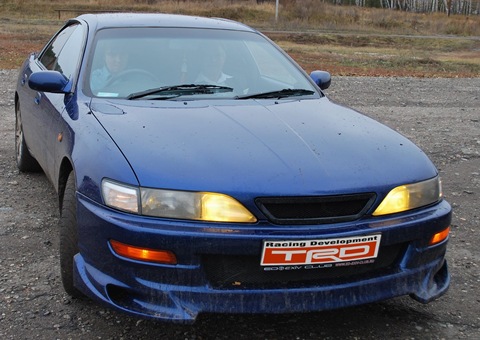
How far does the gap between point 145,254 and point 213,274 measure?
279mm

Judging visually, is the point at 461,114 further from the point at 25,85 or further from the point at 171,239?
the point at 171,239

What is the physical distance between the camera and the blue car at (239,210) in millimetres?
2445

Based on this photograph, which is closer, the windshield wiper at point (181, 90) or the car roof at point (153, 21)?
the windshield wiper at point (181, 90)

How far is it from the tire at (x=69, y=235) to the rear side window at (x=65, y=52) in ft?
3.55

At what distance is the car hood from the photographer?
2.53 m

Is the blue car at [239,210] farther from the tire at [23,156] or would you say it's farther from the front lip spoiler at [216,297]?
the tire at [23,156]

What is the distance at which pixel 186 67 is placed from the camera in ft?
12.6

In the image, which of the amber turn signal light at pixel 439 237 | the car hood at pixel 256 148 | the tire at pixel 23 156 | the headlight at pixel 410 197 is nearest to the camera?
the car hood at pixel 256 148

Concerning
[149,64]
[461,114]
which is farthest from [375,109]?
[149,64]

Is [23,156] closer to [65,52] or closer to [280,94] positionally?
[65,52]

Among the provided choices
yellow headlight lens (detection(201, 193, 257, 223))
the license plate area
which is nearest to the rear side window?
yellow headlight lens (detection(201, 193, 257, 223))

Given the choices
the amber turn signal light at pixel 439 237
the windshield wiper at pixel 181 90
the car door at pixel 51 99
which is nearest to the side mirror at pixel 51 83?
the car door at pixel 51 99

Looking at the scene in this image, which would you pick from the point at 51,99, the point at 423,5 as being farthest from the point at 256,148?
the point at 423,5

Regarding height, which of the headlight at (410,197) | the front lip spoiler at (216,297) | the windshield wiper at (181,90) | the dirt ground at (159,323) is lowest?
the dirt ground at (159,323)
